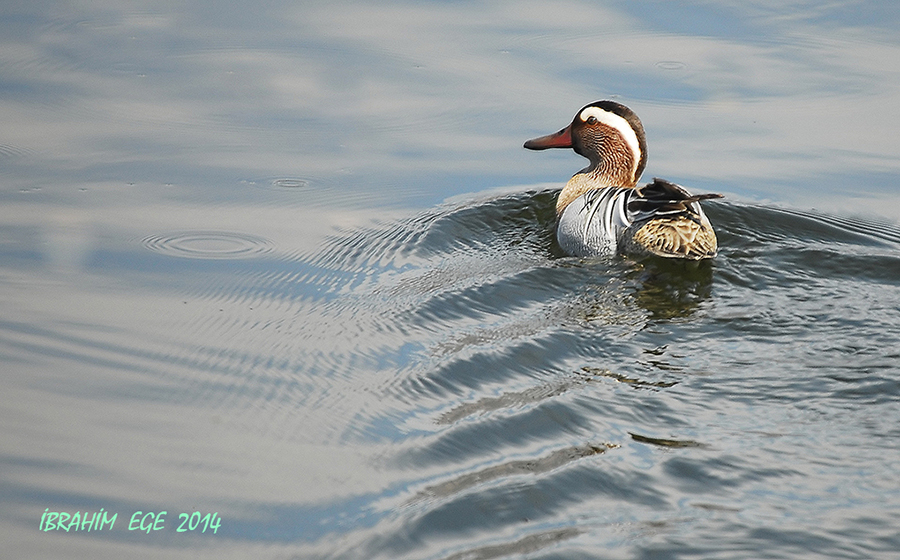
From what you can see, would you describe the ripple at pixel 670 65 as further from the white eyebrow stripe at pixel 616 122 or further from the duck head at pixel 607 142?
the white eyebrow stripe at pixel 616 122

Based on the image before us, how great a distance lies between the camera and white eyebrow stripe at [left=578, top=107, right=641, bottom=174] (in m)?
8.97

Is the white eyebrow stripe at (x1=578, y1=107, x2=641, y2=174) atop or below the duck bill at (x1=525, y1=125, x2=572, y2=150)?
atop

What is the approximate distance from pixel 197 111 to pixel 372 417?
17.1 ft

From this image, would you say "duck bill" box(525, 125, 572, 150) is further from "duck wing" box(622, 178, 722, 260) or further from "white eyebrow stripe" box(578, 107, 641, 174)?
"duck wing" box(622, 178, 722, 260)

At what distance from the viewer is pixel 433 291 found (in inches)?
272

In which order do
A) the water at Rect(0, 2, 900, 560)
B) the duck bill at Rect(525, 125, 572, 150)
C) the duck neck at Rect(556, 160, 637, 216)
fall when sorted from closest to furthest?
the water at Rect(0, 2, 900, 560), the duck neck at Rect(556, 160, 637, 216), the duck bill at Rect(525, 125, 572, 150)

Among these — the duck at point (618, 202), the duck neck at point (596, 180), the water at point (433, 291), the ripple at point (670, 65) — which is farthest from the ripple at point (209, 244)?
the ripple at point (670, 65)

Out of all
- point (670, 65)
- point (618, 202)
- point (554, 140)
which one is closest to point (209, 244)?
point (618, 202)

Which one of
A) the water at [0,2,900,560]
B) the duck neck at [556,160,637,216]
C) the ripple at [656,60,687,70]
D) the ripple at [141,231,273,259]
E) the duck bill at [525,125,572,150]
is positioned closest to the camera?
the water at [0,2,900,560]

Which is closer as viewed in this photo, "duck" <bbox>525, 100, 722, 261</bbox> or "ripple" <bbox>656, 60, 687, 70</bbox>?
"duck" <bbox>525, 100, 722, 261</bbox>

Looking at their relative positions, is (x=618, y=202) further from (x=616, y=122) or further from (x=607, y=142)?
(x=607, y=142)

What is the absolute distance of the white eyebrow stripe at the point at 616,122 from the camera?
8969 mm

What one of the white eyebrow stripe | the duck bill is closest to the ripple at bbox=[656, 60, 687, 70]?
the white eyebrow stripe

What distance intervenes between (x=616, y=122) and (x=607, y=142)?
11.8 inches
